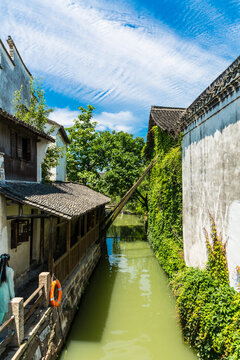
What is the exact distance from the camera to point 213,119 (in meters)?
7.39

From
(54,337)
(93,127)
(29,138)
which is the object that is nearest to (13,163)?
(29,138)

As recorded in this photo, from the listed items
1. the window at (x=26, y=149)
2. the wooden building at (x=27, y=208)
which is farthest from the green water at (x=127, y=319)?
the window at (x=26, y=149)

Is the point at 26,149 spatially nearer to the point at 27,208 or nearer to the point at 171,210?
the point at 27,208

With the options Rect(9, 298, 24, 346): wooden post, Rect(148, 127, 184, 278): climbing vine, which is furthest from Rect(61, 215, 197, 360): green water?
Rect(9, 298, 24, 346): wooden post

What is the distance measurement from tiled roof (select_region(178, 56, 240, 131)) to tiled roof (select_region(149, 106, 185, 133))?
3136 mm

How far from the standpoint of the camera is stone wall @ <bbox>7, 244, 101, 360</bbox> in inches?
195

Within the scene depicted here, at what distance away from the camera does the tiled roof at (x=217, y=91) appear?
6104 mm

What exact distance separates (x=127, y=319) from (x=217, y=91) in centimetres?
829

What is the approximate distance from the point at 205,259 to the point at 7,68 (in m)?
13.9

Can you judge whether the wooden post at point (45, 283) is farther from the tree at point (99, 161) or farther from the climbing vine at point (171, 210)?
the tree at point (99, 161)

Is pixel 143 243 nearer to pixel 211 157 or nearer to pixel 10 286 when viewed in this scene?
pixel 211 157

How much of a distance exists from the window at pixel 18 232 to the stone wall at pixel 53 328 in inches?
83.3

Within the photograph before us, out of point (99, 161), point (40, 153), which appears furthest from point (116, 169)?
point (40, 153)

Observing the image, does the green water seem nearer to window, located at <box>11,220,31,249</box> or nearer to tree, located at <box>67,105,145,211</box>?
window, located at <box>11,220,31,249</box>
